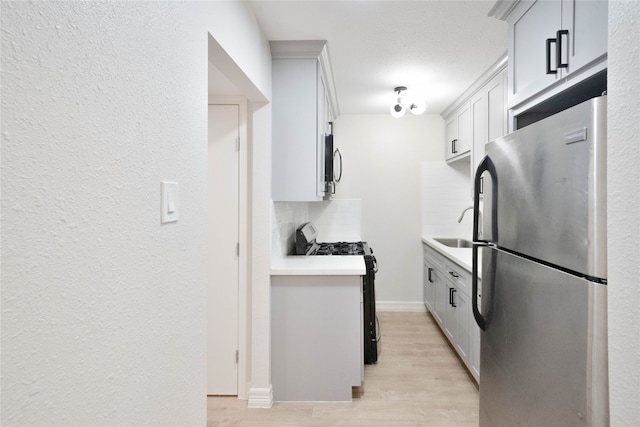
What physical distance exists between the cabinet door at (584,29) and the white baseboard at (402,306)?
10.9ft

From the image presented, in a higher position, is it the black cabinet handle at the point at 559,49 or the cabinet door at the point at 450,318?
the black cabinet handle at the point at 559,49

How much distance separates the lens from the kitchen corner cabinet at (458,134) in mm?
3240

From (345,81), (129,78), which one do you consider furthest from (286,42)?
(129,78)

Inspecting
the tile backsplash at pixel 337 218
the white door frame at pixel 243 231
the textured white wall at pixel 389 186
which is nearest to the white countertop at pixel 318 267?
the white door frame at pixel 243 231

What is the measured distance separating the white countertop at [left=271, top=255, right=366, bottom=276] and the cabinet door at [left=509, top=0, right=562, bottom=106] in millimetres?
1295

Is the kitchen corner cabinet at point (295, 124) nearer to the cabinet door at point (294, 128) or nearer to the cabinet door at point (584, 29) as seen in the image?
the cabinet door at point (294, 128)

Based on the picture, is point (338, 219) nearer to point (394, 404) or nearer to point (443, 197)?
point (443, 197)

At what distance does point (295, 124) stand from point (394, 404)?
1966mm

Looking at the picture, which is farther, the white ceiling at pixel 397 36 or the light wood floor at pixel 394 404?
the light wood floor at pixel 394 404

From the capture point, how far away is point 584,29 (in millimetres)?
1226

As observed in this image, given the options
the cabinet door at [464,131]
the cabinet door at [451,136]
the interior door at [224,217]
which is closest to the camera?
the interior door at [224,217]

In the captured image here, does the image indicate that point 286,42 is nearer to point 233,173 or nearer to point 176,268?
point 233,173

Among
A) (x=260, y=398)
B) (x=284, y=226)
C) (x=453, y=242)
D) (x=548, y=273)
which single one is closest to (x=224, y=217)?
(x=284, y=226)

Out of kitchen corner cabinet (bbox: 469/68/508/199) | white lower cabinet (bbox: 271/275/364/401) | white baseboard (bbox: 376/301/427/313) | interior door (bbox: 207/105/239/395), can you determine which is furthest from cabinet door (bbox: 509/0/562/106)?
white baseboard (bbox: 376/301/427/313)
